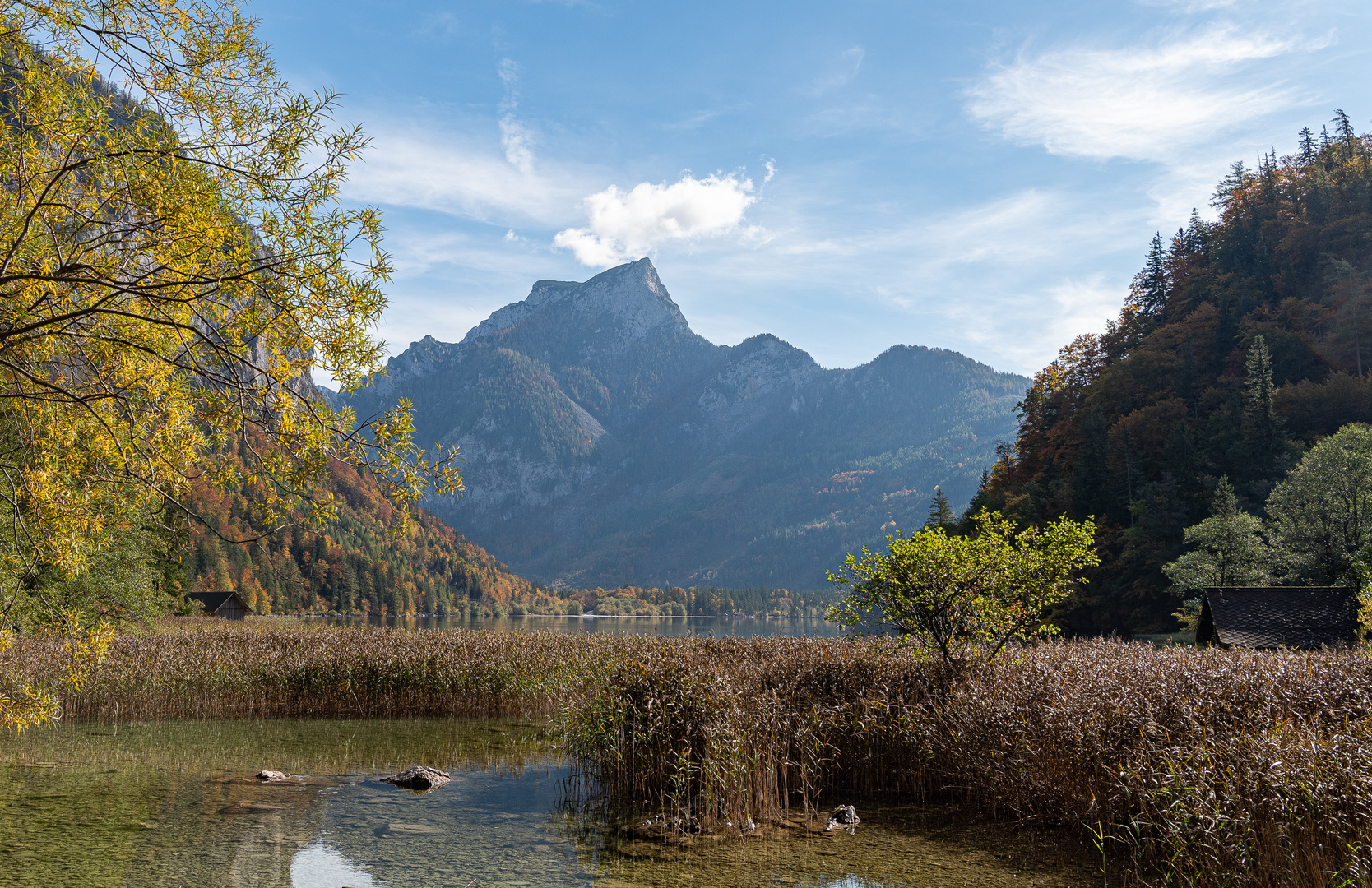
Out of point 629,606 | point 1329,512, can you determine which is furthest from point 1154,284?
point 629,606

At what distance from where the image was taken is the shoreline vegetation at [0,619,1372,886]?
23.0 ft

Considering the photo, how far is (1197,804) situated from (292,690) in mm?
19508

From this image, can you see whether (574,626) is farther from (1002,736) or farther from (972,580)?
(1002,736)

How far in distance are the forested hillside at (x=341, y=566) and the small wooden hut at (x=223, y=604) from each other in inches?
98.4

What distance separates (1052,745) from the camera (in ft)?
33.6

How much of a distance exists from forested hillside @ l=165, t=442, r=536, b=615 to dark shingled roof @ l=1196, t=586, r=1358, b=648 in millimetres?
51196

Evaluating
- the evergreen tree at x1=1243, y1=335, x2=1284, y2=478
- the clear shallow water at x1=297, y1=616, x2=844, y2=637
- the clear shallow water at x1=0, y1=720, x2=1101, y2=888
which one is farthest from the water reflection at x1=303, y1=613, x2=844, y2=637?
the evergreen tree at x1=1243, y1=335, x2=1284, y2=478

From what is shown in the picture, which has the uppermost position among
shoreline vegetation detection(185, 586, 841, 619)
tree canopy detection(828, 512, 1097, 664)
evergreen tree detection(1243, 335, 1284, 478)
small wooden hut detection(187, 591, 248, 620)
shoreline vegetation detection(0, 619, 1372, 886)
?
evergreen tree detection(1243, 335, 1284, 478)

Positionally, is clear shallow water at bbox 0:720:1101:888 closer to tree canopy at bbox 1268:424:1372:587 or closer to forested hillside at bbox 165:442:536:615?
tree canopy at bbox 1268:424:1372:587

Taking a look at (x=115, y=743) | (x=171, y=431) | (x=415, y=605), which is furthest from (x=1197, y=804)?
(x=415, y=605)

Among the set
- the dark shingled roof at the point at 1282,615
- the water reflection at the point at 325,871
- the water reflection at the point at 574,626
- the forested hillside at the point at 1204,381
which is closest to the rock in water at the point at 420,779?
the water reflection at the point at 325,871

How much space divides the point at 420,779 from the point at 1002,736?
30.4ft

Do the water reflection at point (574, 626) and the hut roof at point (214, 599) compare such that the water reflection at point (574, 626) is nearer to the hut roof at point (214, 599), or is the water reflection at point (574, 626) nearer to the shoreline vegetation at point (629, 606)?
the hut roof at point (214, 599)

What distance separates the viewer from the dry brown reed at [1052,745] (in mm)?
6957
